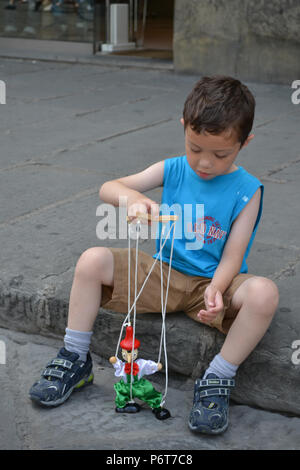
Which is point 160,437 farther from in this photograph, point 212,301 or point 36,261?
point 36,261

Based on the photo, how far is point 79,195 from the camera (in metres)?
3.68

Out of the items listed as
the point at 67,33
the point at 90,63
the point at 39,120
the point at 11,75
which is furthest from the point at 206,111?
the point at 67,33

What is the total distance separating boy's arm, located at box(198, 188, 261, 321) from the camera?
221cm

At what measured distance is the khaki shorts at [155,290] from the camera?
2.31 m

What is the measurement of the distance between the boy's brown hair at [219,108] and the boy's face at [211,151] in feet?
0.06

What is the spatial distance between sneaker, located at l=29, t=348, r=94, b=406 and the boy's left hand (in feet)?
1.45

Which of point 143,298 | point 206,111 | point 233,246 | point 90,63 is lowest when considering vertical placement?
point 90,63

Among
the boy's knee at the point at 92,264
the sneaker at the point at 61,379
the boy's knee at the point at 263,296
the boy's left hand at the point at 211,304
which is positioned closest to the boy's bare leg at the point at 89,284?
the boy's knee at the point at 92,264

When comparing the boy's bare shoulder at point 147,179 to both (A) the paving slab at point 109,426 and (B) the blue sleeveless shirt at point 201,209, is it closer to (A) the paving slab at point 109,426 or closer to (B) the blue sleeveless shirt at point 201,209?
(B) the blue sleeveless shirt at point 201,209

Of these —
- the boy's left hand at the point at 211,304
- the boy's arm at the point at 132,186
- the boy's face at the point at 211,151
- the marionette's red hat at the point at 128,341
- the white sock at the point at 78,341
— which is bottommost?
the white sock at the point at 78,341

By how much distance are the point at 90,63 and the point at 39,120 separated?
3011 millimetres

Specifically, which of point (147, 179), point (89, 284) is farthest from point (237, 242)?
point (89, 284)
